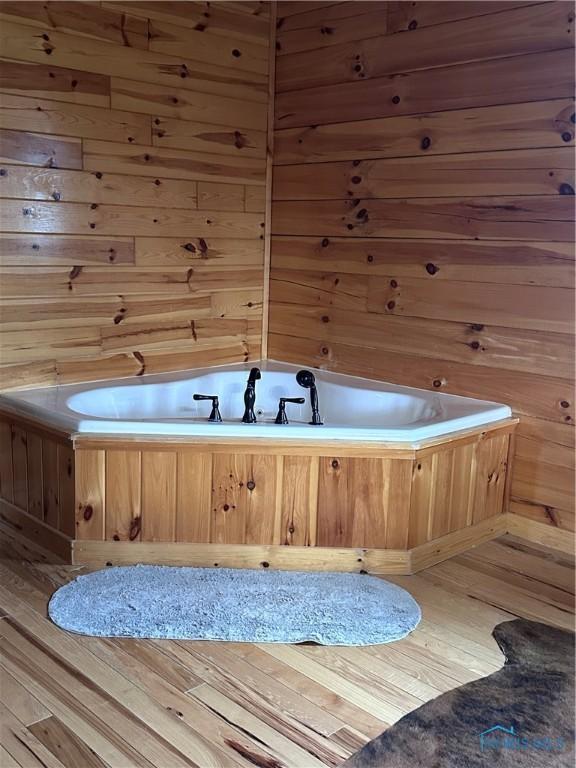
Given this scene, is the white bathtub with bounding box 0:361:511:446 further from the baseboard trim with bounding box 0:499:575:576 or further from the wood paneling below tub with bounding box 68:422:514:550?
the baseboard trim with bounding box 0:499:575:576

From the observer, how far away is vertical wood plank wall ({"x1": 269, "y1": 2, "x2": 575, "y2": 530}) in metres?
2.90

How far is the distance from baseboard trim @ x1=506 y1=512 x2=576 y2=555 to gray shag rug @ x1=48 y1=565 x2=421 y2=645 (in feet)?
2.46

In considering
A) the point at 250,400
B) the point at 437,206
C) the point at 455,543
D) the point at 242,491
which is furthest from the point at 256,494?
the point at 437,206

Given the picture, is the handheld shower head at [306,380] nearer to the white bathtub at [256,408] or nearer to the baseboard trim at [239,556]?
the white bathtub at [256,408]

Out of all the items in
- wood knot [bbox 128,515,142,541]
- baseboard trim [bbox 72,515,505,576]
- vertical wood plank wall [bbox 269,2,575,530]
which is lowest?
baseboard trim [bbox 72,515,505,576]

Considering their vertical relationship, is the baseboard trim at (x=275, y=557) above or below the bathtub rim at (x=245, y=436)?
below

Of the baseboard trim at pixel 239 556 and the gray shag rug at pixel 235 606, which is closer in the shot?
the gray shag rug at pixel 235 606

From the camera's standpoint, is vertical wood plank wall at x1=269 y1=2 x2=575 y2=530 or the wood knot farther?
vertical wood plank wall at x1=269 y1=2 x2=575 y2=530

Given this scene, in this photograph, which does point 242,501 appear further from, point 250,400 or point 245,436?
point 250,400

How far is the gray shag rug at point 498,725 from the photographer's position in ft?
5.80

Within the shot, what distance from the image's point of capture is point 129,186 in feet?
11.1

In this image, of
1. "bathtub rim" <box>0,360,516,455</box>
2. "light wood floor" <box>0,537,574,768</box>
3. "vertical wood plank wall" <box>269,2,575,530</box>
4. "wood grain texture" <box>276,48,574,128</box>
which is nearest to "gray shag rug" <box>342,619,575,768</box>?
"light wood floor" <box>0,537,574,768</box>

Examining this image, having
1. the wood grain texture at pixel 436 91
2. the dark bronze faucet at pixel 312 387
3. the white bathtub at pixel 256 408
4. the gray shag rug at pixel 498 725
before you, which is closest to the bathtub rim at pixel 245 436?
the white bathtub at pixel 256 408

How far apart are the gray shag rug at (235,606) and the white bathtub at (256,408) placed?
18.3 inches
